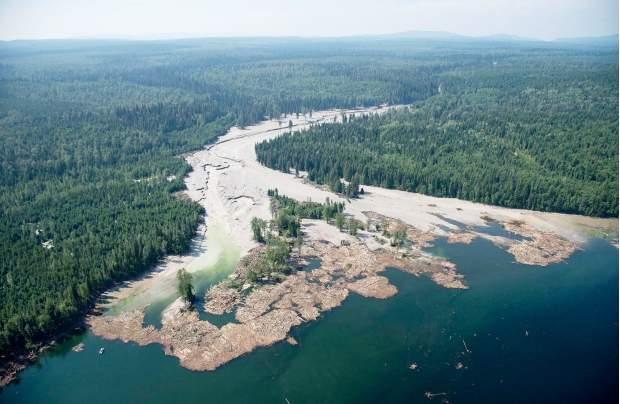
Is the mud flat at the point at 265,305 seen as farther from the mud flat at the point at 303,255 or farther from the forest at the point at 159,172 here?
the forest at the point at 159,172

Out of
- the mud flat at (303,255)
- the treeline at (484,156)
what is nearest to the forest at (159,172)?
the treeline at (484,156)

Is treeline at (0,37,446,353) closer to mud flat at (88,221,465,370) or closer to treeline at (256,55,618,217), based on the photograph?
mud flat at (88,221,465,370)

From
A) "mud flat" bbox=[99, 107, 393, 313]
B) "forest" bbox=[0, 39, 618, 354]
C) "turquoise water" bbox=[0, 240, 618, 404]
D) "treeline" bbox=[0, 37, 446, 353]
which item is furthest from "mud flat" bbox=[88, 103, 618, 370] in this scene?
"treeline" bbox=[0, 37, 446, 353]

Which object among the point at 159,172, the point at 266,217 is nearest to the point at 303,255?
the point at 266,217

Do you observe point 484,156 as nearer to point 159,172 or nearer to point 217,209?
point 217,209

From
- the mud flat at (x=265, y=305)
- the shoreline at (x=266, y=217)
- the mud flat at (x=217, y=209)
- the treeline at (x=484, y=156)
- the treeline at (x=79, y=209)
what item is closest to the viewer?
the mud flat at (x=265, y=305)

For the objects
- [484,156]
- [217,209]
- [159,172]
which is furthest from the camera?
[484,156]

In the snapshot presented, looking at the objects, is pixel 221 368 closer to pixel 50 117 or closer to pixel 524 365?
pixel 524 365
